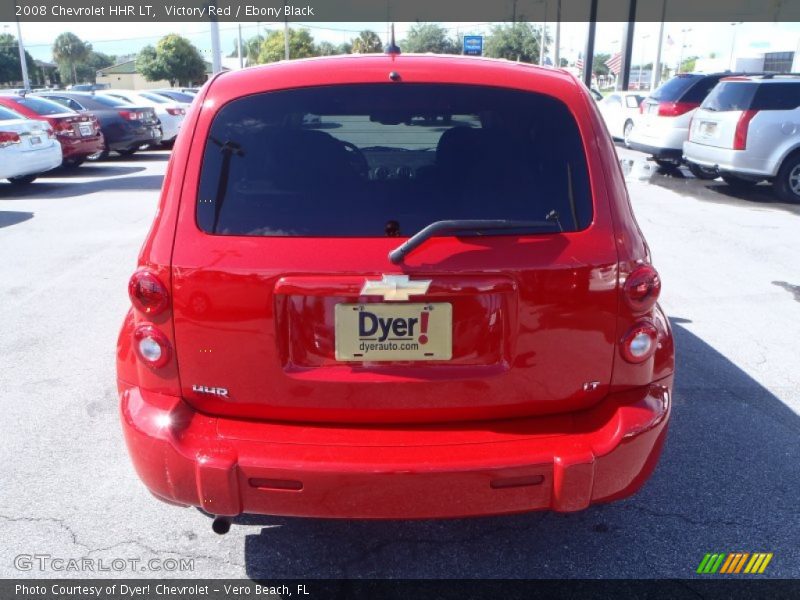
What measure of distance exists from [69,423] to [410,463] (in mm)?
2470

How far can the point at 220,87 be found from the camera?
8.54 feet

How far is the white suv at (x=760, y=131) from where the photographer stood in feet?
35.9

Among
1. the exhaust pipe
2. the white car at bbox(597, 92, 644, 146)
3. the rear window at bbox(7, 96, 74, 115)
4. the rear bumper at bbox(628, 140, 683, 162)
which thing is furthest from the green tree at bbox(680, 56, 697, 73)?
the exhaust pipe

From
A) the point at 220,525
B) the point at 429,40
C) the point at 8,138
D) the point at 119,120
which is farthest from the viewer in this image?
the point at 429,40

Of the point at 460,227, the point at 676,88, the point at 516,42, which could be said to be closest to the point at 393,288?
the point at 460,227

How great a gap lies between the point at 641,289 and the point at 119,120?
16235mm

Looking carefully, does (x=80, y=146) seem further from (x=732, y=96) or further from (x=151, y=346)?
(x=151, y=346)

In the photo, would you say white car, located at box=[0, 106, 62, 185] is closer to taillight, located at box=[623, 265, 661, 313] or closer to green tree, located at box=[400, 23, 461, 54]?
taillight, located at box=[623, 265, 661, 313]

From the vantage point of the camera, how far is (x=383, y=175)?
8.63 ft

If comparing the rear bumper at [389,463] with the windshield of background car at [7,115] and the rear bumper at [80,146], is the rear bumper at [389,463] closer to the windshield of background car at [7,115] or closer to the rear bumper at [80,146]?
the windshield of background car at [7,115]

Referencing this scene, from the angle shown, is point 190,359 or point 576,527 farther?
point 576,527

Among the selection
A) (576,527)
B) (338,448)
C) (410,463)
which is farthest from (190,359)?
(576,527)

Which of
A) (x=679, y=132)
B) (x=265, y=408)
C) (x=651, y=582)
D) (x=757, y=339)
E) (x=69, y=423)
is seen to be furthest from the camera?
(x=679, y=132)

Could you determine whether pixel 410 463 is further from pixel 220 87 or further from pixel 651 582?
pixel 220 87
